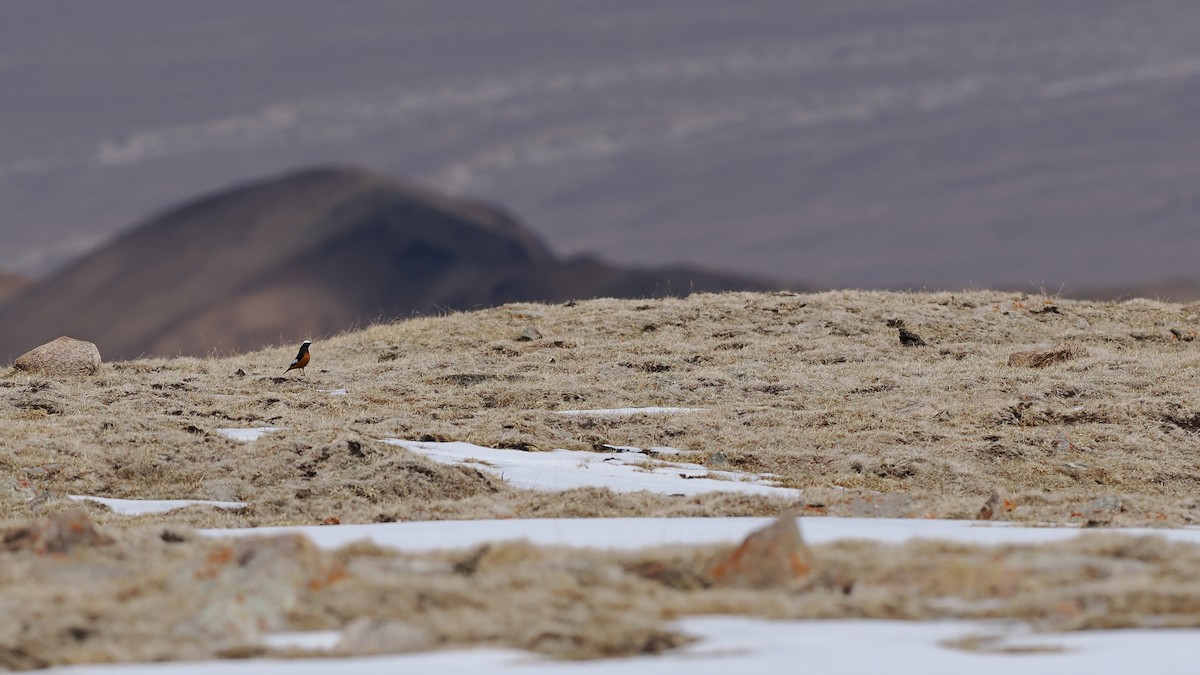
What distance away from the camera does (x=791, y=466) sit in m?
16.0

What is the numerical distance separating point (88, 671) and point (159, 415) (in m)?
11.4

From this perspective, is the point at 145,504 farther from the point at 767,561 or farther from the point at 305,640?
the point at 767,561

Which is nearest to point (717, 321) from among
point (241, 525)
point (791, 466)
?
point (791, 466)

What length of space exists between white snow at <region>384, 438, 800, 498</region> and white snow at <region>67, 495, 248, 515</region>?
92.6 inches

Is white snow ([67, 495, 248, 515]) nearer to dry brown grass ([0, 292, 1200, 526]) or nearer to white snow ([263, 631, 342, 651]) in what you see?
dry brown grass ([0, 292, 1200, 526])

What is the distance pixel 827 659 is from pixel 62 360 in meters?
17.2

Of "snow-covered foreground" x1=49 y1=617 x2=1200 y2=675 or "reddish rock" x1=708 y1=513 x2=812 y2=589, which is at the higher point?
"reddish rock" x1=708 y1=513 x2=812 y2=589

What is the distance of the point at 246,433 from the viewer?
55.9ft

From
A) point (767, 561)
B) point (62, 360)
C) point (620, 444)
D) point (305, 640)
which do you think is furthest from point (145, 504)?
Result: point (62, 360)

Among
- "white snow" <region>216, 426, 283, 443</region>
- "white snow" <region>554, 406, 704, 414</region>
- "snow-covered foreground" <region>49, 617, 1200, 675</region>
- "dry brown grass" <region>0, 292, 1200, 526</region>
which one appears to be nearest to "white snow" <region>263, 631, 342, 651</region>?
"snow-covered foreground" <region>49, 617, 1200, 675</region>

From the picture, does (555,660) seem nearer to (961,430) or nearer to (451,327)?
(961,430)

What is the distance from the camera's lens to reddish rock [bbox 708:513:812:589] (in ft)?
25.9

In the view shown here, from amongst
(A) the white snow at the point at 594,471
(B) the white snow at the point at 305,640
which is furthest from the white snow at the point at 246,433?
(B) the white snow at the point at 305,640

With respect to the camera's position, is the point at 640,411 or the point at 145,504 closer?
the point at 145,504
